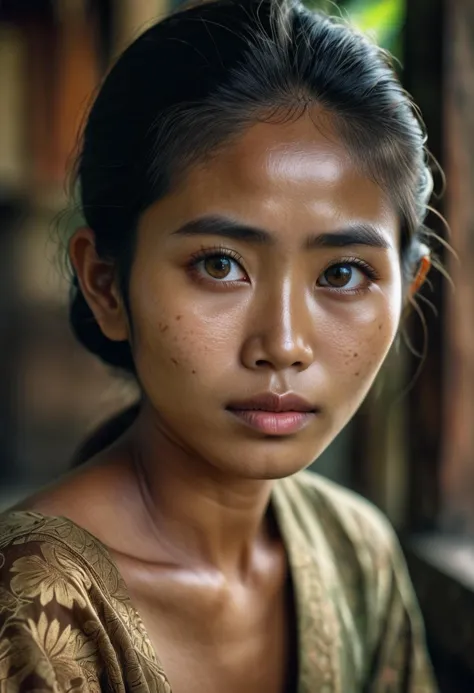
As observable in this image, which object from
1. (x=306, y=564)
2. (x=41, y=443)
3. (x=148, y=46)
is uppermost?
(x=148, y=46)

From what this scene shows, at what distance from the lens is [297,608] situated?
1604 millimetres

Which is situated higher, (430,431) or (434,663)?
(430,431)

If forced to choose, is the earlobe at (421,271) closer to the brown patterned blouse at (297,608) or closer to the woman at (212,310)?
the woman at (212,310)

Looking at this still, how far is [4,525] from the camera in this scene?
1282mm

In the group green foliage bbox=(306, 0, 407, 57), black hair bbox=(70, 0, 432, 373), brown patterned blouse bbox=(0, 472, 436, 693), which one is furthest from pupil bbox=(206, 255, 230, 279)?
green foliage bbox=(306, 0, 407, 57)

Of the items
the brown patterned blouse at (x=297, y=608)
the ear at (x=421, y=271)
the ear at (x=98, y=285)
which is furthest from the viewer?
the ear at (x=421, y=271)

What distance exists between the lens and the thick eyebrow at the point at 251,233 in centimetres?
125

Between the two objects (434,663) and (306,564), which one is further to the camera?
(434,663)

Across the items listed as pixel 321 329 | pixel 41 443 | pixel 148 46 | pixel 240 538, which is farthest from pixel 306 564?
pixel 41 443

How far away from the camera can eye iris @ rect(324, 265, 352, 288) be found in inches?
51.9

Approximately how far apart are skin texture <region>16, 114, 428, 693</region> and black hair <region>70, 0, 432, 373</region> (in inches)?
1.5

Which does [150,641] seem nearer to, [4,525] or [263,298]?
[4,525]

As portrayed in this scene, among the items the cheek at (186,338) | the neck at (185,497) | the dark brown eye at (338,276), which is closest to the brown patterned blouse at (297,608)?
the neck at (185,497)

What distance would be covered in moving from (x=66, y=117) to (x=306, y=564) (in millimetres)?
5813
